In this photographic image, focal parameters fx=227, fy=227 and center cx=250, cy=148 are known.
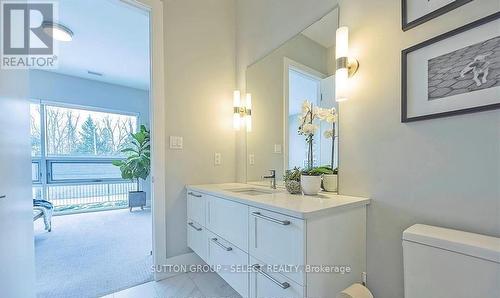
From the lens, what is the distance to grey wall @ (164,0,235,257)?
216cm

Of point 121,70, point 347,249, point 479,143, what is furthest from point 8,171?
point 121,70

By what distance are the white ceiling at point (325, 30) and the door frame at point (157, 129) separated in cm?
133

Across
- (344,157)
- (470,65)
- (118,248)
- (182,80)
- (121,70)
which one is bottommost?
(118,248)

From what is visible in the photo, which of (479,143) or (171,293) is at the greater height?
(479,143)

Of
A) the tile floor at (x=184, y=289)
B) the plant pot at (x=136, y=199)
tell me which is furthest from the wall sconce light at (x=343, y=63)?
the plant pot at (x=136, y=199)

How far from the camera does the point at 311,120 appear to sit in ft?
5.64

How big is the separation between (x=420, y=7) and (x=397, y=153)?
0.73 meters

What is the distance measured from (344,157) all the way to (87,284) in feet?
7.66

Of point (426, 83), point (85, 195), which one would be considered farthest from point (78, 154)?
point (426, 83)

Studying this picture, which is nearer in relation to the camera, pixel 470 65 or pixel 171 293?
pixel 470 65

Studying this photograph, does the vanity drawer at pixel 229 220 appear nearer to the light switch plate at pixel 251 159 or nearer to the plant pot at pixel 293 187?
the plant pot at pixel 293 187

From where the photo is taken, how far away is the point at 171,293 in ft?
5.94

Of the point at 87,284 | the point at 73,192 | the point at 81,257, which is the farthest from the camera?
the point at 73,192

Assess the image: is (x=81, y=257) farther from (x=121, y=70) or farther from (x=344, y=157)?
(x=121, y=70)
